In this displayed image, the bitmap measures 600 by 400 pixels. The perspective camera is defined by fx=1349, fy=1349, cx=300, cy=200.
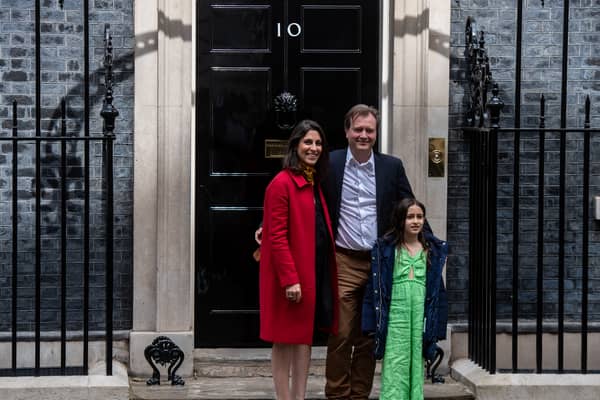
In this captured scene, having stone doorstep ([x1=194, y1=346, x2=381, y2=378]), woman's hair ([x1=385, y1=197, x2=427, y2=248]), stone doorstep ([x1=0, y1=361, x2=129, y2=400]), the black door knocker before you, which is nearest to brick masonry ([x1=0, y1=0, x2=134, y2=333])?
stone doorstep ([x1=0, y1=361, x2=129, y2=400])

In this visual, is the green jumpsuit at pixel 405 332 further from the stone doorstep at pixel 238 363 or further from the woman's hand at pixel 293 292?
the stone doorstep at pixel 238 363

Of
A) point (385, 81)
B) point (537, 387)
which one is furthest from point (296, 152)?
point (537, 387)

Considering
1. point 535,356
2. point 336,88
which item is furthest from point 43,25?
point 535,356

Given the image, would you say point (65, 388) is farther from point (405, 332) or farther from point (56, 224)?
point (405, 332)

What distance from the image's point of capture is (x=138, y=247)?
826 cm

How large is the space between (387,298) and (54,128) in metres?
2.48

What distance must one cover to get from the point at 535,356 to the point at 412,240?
5.98 ft

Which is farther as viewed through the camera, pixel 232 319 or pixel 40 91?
pixel 232 319

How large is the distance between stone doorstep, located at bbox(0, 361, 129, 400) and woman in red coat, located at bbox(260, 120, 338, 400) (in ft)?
3.51

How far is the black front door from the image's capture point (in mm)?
8500

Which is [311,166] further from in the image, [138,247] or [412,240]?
[138,247]

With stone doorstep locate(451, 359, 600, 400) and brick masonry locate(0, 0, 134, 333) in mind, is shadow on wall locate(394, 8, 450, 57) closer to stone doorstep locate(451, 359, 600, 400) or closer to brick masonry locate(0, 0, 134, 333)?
brick masonry locate(0, 0, 134, 333)

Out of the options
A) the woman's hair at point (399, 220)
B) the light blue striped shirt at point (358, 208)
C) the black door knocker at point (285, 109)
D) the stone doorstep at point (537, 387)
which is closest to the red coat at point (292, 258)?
the light blue striped shirt at point (358, 208)

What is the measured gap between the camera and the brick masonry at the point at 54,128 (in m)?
Answer: 8.19
